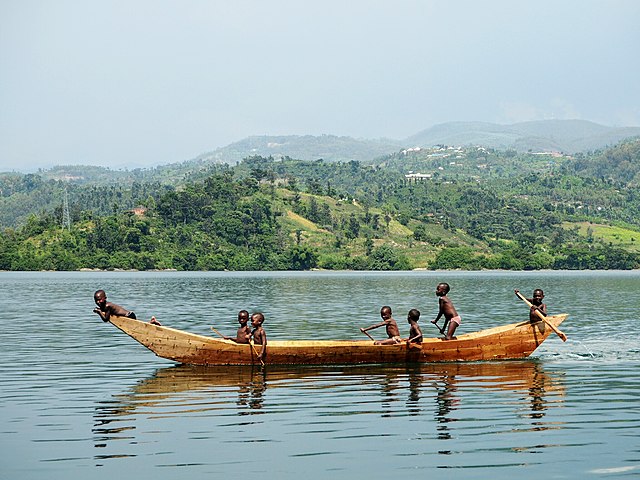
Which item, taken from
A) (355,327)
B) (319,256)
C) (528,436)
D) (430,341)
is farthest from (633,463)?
(319,256)

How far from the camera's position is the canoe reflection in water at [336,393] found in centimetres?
1753

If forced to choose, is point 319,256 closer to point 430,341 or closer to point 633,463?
point 430,341

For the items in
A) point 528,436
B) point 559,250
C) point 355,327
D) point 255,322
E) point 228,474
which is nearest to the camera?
point 228,474

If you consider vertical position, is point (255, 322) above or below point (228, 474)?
above

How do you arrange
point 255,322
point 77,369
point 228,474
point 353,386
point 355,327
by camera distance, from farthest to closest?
point 355,327
point 77,369
point 255,322
point 353,386
point 228,474

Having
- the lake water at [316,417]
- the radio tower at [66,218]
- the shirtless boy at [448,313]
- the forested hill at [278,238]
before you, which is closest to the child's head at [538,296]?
the lake water at [316,417]

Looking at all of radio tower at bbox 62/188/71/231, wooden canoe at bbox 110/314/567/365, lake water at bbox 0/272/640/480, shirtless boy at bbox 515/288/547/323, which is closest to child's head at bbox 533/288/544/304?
shirtless boy at bbox 515/288/547/323

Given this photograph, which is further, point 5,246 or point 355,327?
point 5,246

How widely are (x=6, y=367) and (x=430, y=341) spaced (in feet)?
37.8

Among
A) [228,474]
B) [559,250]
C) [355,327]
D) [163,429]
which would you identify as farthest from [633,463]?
[559,250]

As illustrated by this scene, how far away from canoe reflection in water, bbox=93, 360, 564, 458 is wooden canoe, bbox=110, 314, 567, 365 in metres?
0.24

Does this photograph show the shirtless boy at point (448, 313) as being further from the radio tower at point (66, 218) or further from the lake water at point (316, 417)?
the radio tower at point (66, 218)

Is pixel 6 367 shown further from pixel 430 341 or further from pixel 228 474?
pixel 228 474

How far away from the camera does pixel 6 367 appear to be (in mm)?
25281
